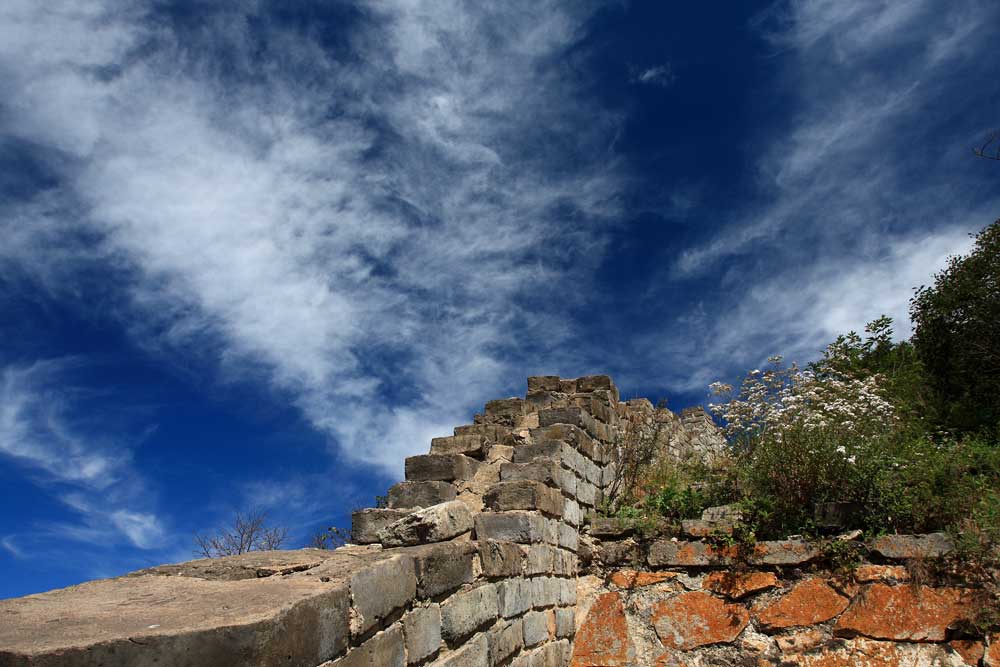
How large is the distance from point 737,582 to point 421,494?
275 centimetres

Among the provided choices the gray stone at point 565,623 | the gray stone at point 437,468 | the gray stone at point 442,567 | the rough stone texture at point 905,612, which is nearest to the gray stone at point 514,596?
the gray stone at point 442,567

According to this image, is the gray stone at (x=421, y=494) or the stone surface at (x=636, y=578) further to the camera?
the stone surface at (x=636, y=578)

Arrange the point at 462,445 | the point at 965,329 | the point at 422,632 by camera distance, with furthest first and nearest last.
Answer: the point at 965,329 < the point at 462,445 < the point at 422,632

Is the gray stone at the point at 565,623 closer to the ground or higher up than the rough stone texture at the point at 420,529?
closer to the ground

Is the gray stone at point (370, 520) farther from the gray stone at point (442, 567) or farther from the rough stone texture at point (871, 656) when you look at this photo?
the rough stone texture at point (871, 656)

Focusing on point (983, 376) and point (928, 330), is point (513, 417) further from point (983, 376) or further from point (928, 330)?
point (928, 330)

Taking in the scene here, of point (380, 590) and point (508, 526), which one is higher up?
point (508, 526)

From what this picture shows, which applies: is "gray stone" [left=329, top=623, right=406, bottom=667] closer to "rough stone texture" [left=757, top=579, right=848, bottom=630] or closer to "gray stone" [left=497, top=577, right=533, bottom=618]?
"gray stone" [left=497, top=577, right=533, bottom=618]

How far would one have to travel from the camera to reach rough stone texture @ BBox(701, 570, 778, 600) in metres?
5.93

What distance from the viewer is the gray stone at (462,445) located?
6328mm

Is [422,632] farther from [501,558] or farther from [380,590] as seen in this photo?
[501,558]

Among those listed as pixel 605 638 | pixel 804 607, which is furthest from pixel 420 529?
pixel 804 607

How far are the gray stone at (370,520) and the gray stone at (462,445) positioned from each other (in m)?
1.18

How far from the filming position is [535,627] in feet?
17.4
